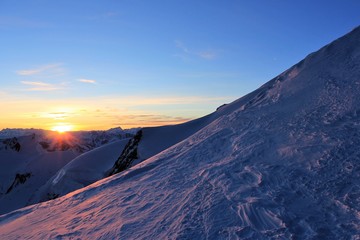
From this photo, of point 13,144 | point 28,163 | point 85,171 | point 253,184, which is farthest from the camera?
point 13,144

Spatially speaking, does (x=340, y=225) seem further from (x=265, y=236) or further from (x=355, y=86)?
(x=355, y=86)

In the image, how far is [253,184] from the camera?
6539 millimetres

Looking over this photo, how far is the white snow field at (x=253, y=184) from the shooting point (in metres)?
5.27

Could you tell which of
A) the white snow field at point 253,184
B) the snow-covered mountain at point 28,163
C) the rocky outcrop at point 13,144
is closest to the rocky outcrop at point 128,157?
the snow-covered mountain at point 28,163

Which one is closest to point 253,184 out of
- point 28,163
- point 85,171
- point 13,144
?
point 85,171

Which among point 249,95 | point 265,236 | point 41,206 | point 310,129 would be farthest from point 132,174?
point 249,95

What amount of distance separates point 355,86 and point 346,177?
15.4ft

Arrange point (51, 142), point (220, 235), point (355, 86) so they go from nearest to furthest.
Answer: point (220, 235)
point (355, 86)
point (51, 142)

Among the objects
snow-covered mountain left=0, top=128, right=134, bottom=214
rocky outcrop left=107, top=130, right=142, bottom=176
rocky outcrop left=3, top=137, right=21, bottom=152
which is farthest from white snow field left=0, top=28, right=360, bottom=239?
rocky outcrop left=3, top=137, right=21, bottom=152

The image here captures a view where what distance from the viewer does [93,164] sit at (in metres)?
26.9

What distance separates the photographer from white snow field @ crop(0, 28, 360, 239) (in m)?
5.27

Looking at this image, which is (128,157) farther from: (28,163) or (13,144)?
(13,144)

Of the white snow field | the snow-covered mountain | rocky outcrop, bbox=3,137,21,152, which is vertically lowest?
the snow-covered mountain

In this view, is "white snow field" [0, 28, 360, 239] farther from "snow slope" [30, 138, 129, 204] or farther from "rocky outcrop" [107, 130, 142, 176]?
"snow slope" [30, 138, 129, 204]
